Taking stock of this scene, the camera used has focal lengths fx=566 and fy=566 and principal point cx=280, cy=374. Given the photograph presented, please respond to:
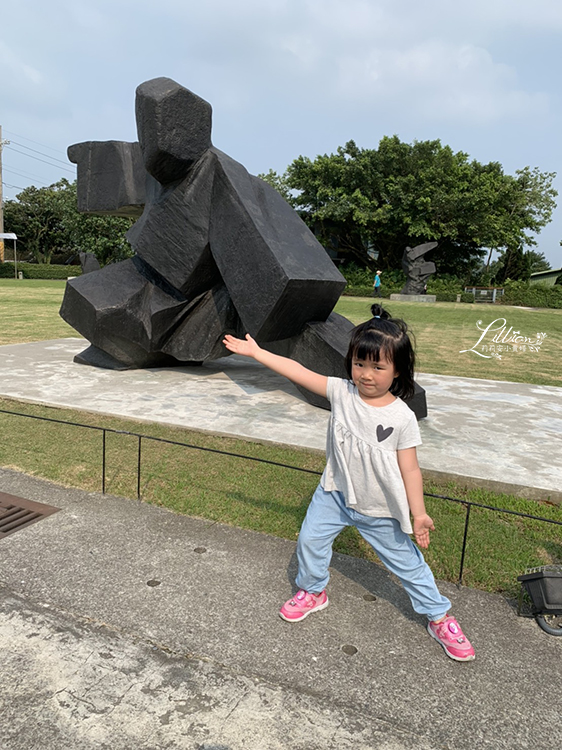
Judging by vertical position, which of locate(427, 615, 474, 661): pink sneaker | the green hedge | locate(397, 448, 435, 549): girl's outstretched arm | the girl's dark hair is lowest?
the green hedge

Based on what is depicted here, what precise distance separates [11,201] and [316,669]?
56.5m

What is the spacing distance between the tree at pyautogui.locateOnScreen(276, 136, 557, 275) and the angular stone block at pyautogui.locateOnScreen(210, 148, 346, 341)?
30.4 m

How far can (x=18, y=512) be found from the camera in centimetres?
347

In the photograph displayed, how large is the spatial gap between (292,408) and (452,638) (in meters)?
3.93

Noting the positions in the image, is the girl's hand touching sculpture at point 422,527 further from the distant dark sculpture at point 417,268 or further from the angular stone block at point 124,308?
the distant dark sculpture at point 417,268

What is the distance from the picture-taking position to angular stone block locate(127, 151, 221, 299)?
6137 mm

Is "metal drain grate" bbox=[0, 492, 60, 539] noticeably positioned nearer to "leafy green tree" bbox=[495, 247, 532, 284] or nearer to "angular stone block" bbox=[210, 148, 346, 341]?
"angular stone block" bbox=[210, 148, 346, 341]

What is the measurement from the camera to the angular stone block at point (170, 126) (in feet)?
18.6

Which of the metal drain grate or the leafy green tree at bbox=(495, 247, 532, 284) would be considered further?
the leafy green tree at bbox=(495, 247, 532, 284)

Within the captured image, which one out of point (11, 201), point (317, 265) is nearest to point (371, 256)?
point (11, 201)

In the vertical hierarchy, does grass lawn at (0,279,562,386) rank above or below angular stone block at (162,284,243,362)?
below

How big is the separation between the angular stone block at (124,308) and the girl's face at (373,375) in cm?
494

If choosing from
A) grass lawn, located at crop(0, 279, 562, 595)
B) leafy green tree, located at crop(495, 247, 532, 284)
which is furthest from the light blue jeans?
leafy green tree, located at crop(495, 247, 532, 284)

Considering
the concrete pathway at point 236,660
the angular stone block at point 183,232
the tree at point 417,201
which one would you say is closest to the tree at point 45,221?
the tree at point 417,201
